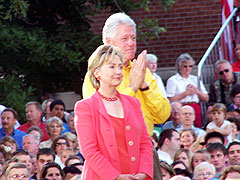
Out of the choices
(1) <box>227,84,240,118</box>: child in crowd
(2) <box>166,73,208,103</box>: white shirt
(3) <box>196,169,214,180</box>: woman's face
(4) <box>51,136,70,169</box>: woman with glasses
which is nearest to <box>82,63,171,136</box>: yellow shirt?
(3) <box>196,169,214,180</box>: woman's face

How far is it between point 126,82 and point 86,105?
0.66m

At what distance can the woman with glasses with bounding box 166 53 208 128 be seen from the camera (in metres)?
11.7

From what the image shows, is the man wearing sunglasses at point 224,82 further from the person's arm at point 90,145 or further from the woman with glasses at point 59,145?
the person's arm at point 90,145

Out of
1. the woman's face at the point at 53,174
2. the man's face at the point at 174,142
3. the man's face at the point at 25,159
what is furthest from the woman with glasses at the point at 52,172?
the man's face at the point at 174,142

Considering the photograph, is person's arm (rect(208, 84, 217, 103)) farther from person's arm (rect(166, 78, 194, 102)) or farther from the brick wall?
the brick wall

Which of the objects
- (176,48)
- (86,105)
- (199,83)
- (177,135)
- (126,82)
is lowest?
(86,105)

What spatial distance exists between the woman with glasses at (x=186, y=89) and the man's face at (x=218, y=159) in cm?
259

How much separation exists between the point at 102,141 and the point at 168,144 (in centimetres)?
567

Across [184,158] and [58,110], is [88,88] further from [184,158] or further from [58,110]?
[58,110]

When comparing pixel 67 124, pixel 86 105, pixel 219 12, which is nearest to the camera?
pixel 86 105

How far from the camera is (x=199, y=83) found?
11930mm

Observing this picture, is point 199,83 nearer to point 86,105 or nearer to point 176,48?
point 176,48

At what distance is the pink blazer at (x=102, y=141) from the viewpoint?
4.34 meters

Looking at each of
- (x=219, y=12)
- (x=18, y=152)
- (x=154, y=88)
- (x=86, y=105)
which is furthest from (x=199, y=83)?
(x=86, y=105)
